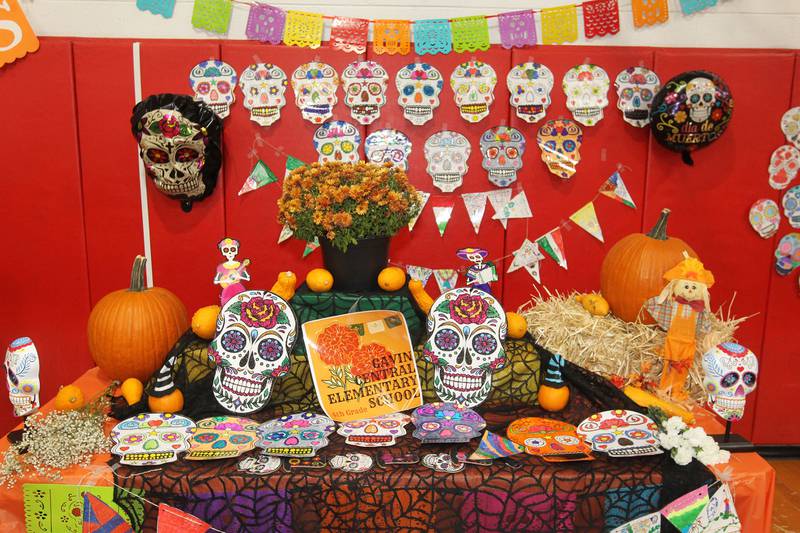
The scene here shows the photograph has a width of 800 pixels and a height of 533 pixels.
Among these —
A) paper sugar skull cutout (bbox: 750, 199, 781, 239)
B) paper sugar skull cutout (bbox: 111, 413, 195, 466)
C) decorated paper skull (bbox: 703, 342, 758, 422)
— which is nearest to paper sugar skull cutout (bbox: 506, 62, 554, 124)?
paper sugar skull cutout (bbox: 750, 199, 781, 239)

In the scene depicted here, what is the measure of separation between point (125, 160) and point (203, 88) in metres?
0.54

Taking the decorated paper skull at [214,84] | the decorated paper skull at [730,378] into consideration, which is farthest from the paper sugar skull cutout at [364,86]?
the decorated paper skull at [730,378]

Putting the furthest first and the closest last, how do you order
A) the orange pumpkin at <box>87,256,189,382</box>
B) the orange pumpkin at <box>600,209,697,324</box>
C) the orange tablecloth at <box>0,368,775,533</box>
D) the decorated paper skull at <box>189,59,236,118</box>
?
the decorated paper skull at <box>189,59,236,118</box> < the orange pumpkin at <box>600,209,697,324</box> < the orange pumpkin at <box>87,256,189,382</box> < the orange tablecloth at <box>0,368,775,533</box>

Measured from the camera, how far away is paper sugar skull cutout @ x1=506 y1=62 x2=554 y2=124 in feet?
9.94

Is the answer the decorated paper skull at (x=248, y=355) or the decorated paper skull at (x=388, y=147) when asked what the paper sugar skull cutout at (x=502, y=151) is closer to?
the decorated paper skull at (x=388, y=147)

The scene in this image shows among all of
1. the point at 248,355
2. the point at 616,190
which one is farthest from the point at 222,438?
the point at 616,190

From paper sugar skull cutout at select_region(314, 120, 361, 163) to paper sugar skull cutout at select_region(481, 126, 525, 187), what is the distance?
2.14 ft

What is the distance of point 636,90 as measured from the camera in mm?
3057

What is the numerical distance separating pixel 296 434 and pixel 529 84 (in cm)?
202

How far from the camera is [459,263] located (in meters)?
3.22

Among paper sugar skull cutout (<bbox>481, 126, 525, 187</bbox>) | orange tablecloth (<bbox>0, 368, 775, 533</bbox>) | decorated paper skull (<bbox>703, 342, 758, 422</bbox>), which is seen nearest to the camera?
orange tablecloth (<bbox>0, 368, 775, 533</bbox>)

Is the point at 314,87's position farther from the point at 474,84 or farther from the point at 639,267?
the point at 639,267

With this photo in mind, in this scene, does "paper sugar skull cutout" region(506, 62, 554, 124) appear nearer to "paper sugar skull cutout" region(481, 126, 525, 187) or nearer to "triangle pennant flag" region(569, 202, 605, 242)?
"paper sugar skull cutout" region(481, 126, 525, 187)

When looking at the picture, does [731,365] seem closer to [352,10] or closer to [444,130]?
[444,130]
